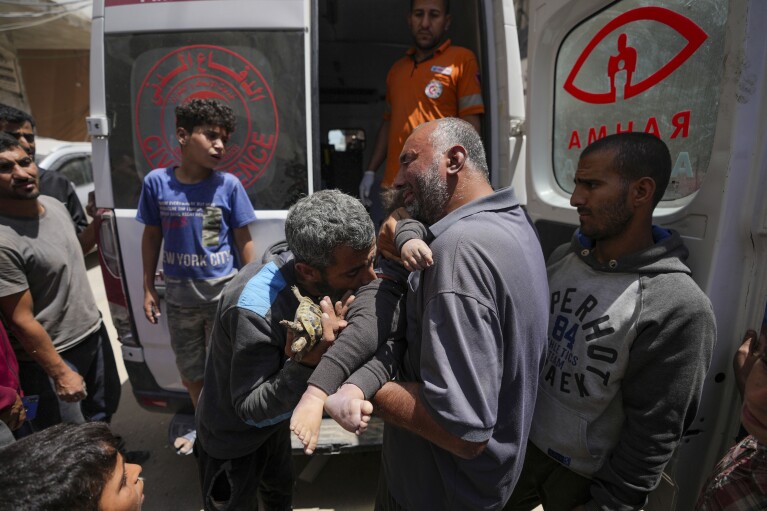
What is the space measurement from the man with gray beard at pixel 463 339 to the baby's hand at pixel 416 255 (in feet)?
0.08

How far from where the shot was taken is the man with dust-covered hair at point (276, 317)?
133 cm

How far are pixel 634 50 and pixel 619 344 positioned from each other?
1.22 m

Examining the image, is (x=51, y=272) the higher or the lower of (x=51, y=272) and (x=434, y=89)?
the lower

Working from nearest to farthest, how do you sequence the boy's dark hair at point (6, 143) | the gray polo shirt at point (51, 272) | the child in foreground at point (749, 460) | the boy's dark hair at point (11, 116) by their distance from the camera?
the child in foreground at point (749, 460)
the gray polo shirt at point (51, 272)
the boy's dark hair at point (6, 143)
the boy's dark hair at point (11, 116)

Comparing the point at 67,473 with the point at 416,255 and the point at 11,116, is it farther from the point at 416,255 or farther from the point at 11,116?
the point at 11,116

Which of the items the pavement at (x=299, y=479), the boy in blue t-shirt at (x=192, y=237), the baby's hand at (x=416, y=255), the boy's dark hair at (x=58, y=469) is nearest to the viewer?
the boy's dark hair at (x=58, y=469)

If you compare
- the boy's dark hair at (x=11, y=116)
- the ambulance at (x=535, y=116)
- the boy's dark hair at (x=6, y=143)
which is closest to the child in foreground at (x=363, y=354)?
the ambulance at (x=535, y=116)

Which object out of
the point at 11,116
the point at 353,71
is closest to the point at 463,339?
the point at 11,116

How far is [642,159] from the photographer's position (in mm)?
1356

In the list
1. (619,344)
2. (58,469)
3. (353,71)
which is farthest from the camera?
(353,71)

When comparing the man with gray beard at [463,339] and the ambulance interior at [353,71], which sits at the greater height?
the ambulance interior at [353,71]

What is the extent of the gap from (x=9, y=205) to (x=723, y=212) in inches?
113

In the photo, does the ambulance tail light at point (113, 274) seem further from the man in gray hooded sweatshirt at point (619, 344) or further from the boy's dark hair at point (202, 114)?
the man in gray hooded sweatshirt at point (619, 344)

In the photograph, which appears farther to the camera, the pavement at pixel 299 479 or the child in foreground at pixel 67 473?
the pavement at pixel 299 479
